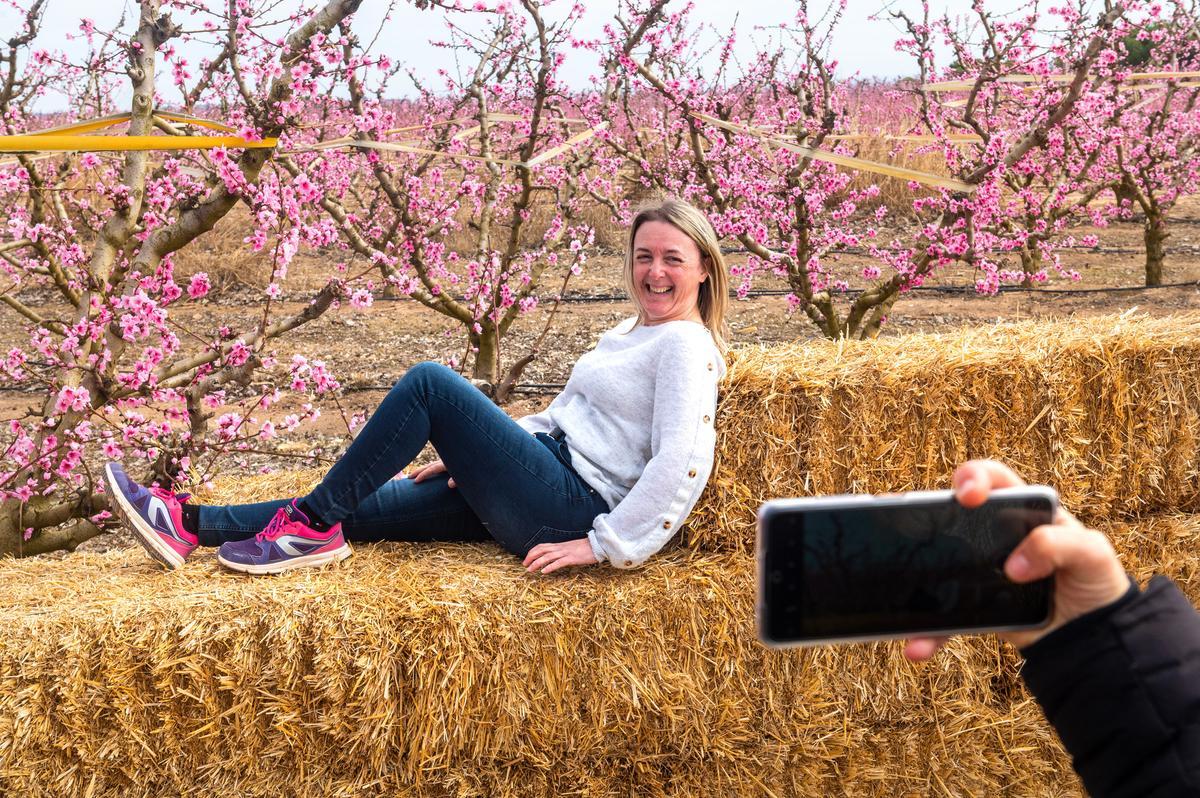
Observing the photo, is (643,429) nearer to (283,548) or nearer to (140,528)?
A: (283,548)

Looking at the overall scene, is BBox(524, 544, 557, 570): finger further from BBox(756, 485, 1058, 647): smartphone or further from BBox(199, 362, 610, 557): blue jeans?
BBox(756, 485, 1058, 647): smartphone

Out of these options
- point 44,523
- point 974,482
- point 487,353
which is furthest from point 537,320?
point 974,482

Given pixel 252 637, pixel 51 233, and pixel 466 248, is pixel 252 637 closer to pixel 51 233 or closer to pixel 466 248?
pixel 51 233

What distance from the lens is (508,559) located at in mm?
2578

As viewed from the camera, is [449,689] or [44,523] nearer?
[449,689]

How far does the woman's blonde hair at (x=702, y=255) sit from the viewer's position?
9.03 ft

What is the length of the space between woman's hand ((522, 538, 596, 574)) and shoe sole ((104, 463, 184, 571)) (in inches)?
39.9

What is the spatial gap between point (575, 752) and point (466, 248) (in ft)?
30.6

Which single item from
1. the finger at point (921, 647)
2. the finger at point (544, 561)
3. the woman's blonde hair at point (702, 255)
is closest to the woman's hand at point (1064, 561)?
the finger at point (921, 647)

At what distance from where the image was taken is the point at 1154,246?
8398 millimetres

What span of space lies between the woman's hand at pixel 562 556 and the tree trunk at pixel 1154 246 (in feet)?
25.8

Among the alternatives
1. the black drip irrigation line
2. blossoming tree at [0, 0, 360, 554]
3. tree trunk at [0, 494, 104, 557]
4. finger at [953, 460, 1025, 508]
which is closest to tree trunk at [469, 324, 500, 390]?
blossoming tree at [0, 0, 360, 554]

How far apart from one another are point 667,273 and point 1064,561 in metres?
1.97

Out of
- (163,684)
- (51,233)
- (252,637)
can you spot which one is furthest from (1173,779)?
(51,233)
